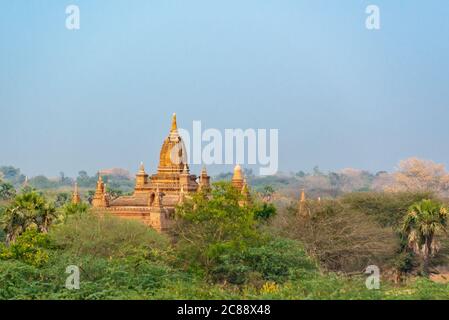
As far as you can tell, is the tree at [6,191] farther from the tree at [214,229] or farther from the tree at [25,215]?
the tree at [214,229]

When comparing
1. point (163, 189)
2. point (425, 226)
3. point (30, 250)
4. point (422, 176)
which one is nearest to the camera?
point (30, 250)

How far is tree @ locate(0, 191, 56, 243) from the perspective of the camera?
46031 mm

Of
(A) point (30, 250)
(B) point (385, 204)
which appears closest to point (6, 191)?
(B) point (385, 204)

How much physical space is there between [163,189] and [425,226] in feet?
44.8

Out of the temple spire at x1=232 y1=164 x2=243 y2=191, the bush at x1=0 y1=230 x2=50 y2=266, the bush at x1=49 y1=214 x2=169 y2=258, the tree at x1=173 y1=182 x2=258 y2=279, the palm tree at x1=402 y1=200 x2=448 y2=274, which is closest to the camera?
the bush at x1=0 y1=230 x2=50 y2=266

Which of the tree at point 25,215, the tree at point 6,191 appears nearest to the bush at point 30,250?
the tree at point 25,215

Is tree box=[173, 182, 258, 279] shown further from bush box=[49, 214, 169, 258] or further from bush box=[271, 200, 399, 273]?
bush box=[271, 200, 399, 273]

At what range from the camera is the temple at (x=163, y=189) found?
51.5m

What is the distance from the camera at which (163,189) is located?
56.8 m

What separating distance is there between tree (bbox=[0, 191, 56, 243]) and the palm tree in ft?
52.2

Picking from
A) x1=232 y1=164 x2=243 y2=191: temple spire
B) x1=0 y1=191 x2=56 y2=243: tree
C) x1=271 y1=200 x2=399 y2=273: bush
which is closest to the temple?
x1=232 y1=164 x2=243 y2=191: temple spire

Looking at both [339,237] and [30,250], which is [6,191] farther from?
[30,250]

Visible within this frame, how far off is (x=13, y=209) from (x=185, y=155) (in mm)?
14784
